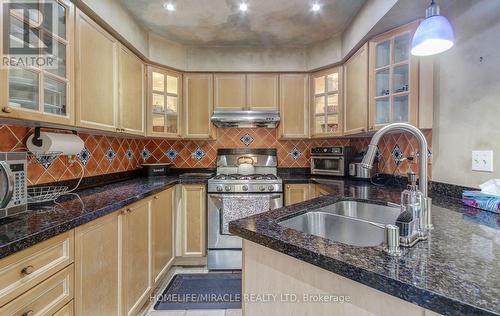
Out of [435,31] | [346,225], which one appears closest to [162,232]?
[346,225]

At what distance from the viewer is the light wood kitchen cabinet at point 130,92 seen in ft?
6.31

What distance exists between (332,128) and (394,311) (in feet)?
7.05

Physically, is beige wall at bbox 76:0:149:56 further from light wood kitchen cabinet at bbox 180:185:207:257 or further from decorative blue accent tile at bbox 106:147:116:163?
light wood kitchen cabinet at bbox 180:185:207:257

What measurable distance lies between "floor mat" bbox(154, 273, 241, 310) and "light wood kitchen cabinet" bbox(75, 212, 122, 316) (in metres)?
0.57

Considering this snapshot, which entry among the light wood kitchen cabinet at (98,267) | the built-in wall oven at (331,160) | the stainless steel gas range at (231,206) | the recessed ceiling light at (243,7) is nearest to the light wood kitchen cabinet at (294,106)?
Answer: the built-in wall oven at (331,160)

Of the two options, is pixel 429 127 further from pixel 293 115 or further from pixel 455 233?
pixel 293 115

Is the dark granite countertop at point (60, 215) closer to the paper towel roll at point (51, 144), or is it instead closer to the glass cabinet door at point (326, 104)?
the paper towel roll at point (51, 144)

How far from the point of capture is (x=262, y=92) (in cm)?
269

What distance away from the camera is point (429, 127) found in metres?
1.59

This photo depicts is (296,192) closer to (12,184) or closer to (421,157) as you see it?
(421,157)

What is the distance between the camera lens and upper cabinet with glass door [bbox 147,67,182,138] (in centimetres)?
238

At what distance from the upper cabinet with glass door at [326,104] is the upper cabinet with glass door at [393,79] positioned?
1.72 ft

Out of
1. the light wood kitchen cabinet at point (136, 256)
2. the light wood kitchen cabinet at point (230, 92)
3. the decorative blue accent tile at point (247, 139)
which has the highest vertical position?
the light wood kitchen cabinet at point (230, 92)

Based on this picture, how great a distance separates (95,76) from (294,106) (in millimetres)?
1955
